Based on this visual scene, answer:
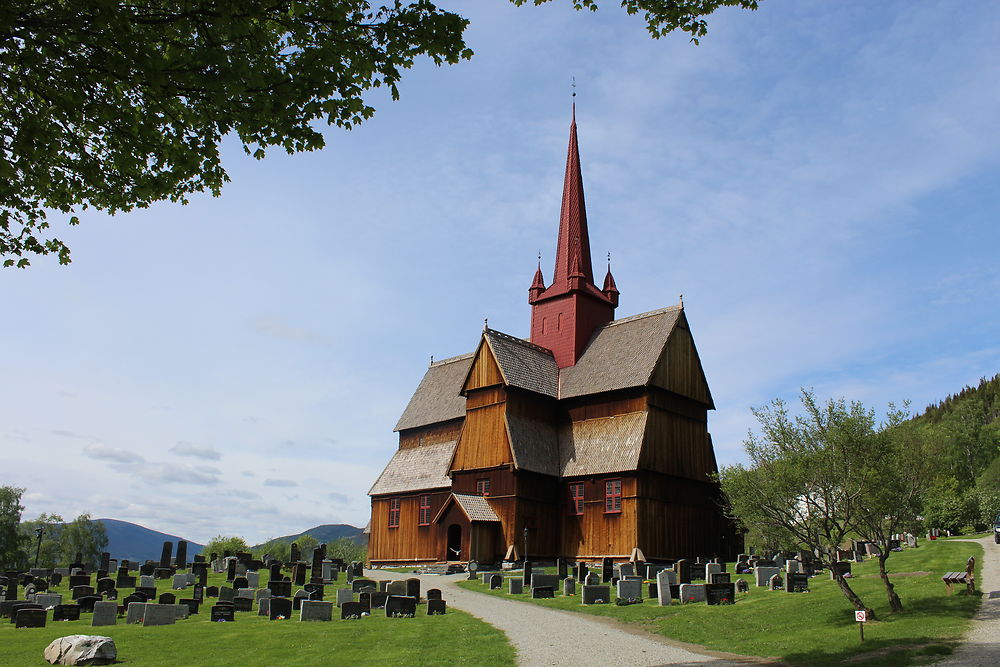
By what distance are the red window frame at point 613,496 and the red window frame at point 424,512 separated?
11.0m

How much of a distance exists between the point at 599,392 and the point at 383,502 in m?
15.8

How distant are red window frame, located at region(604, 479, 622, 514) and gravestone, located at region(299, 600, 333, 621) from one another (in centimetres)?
1773

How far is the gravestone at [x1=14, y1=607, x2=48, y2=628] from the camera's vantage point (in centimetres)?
2187

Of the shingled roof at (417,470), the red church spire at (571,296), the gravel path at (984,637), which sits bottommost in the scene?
the gravel path at (984,637)

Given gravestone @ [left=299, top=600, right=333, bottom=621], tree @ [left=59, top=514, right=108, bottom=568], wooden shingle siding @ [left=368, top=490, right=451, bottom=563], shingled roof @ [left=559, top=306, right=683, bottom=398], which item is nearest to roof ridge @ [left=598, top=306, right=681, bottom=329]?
shingled roof @ [left=559, top=306, right=683, bottom=398]

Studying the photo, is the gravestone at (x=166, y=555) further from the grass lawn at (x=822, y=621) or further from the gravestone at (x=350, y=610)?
the grass lawn at (x=822, y=621)

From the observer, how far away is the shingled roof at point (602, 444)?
3709 centimetres

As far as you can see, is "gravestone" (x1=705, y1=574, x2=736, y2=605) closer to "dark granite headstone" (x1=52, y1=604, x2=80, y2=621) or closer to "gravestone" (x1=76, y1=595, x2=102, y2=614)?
"dark granite headstone" (x1=52, y1=604, x2=80, y2=621)

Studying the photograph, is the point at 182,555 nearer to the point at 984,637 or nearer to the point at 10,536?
the point at 10,536

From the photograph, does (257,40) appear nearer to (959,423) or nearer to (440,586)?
(440,586)

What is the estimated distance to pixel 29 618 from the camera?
22000mm

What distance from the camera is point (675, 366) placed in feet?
133

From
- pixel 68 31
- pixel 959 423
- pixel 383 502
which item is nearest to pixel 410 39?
pixel 68 31

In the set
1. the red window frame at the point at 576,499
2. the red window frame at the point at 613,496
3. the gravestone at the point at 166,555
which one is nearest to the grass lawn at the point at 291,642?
the gravestone at the point at 166,555
